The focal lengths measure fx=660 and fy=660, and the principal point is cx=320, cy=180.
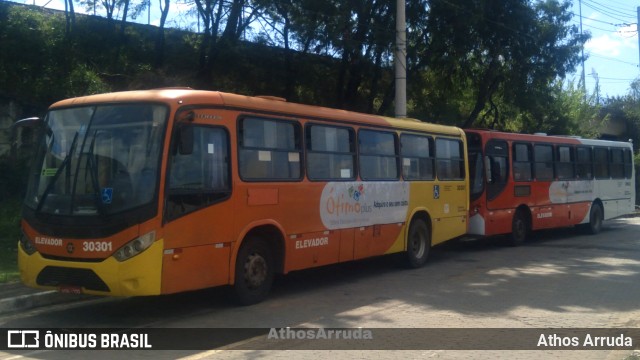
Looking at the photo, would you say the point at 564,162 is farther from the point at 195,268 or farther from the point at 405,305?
the point at 195,268

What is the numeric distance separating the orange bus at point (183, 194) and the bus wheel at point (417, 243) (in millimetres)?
2423

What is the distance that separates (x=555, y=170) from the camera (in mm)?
19906

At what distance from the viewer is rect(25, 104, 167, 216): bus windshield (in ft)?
27.5

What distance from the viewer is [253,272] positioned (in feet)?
32.6

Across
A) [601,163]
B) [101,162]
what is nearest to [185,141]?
[101,162]

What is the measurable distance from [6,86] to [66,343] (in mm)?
12672

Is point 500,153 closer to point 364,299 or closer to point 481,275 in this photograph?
point 481,275

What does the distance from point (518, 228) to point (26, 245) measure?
1355cm

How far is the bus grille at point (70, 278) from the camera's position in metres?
8.23

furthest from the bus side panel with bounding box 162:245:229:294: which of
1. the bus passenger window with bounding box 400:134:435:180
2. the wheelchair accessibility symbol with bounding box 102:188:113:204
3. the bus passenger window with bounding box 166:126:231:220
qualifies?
the bus passenger window with bounding box 400:134:435:180

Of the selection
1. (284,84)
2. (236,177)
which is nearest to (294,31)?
(284,84)

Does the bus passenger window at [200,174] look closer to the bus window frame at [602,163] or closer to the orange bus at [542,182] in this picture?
the orange bus at [542,182]

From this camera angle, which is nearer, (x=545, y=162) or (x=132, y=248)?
(x=132, y=248)

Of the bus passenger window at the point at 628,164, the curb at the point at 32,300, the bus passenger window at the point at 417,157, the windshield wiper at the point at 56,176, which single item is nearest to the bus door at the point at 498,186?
the bus passenger window at the point at 417,157
